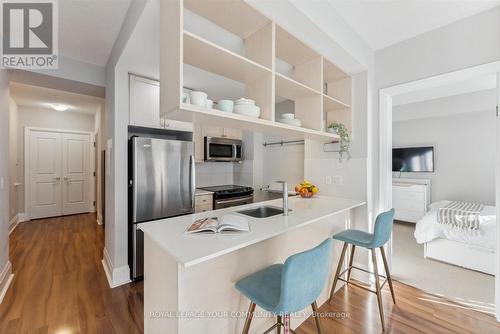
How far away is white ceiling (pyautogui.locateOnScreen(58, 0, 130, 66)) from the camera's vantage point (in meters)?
1.75

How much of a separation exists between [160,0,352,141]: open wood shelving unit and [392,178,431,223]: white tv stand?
3604mm

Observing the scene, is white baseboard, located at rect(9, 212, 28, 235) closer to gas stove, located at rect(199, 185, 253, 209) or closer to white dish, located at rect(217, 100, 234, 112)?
gas stove, located at rect(199, 185, 253, 209)

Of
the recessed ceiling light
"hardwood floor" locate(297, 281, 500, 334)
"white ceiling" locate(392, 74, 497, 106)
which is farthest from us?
the recessed ceiling light

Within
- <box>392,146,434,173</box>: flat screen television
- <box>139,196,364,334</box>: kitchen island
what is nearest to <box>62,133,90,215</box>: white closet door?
<box>139,196,364,334</box>: kitchen island

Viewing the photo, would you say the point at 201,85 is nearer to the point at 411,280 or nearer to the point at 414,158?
the point at 411,280

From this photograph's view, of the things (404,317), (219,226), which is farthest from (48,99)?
(404,317)

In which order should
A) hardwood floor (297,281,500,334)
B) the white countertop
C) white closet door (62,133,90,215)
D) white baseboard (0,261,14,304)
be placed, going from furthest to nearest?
white closet door (62,133,90,215)
white baseboard (0,261,14,304)
hardwood floor (297,281,500,334)
the white countertop

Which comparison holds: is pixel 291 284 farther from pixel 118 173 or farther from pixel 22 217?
pixel 22 217

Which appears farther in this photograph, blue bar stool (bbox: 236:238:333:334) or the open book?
the open book

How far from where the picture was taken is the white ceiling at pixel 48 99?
365cm

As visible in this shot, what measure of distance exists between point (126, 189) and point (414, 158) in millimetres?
5714

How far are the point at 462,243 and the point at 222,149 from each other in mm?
3531

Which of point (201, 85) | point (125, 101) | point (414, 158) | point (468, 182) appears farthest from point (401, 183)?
point (125, 101)

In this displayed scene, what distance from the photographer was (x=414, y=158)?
4992 mm
